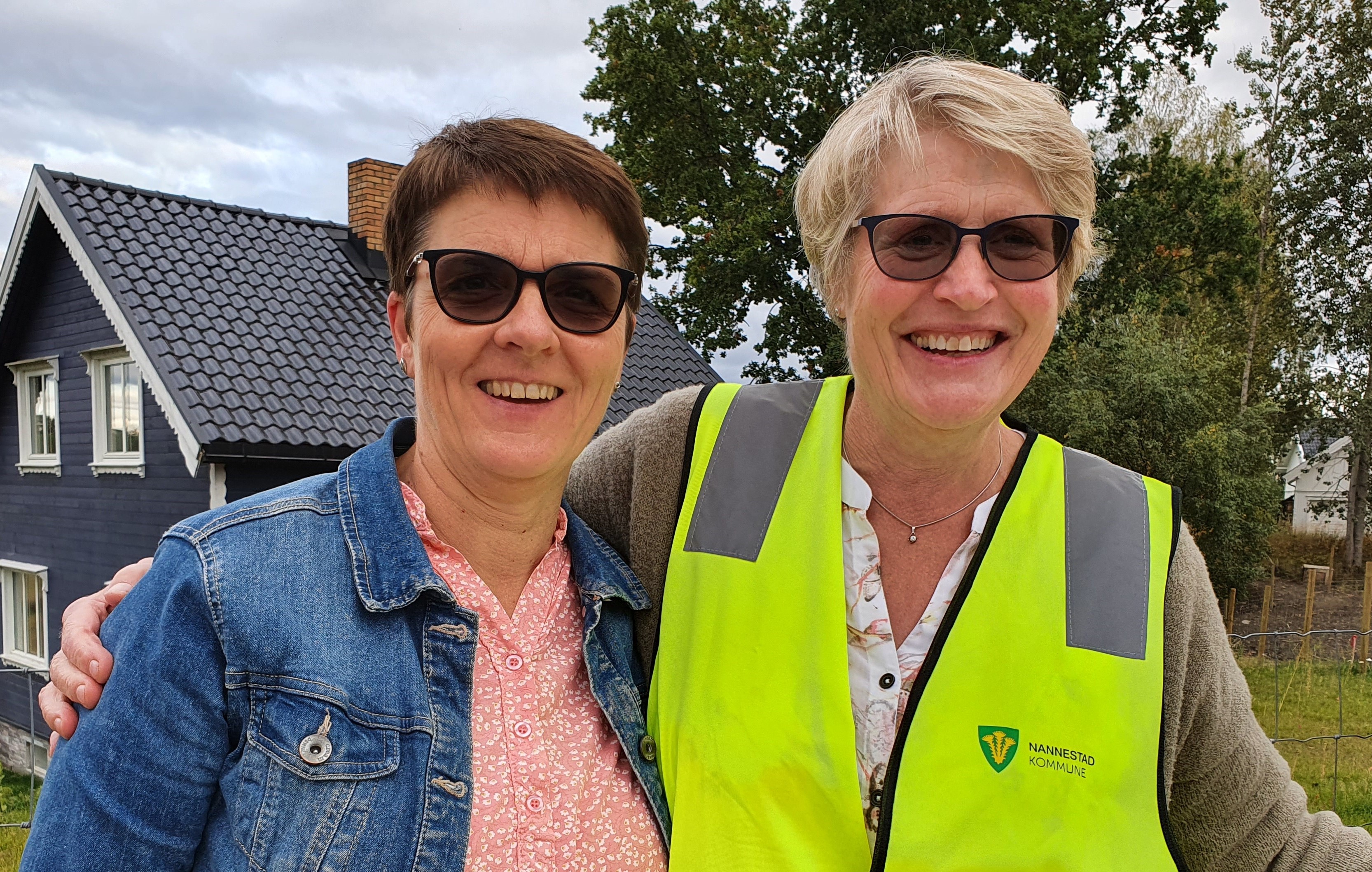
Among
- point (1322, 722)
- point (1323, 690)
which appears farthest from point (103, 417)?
point (1323, 690)

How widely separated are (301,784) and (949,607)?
47.8 inches

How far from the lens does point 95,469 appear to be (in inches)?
549

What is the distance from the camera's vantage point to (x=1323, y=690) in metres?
10.4

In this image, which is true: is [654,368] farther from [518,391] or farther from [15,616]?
[518,391]

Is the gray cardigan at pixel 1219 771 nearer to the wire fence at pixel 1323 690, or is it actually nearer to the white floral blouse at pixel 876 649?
the white floral blouse at pixel 876 649

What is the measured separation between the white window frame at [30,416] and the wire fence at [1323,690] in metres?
15.6

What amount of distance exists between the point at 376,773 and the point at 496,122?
3.81 ft

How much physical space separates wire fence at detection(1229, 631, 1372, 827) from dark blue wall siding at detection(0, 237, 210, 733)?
1183 centimetres

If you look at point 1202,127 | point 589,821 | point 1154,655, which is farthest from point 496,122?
point 1202,127

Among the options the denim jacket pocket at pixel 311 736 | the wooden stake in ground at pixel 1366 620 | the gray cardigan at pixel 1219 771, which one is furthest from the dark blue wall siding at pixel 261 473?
the wooden stake in ground at pixel 1366 620

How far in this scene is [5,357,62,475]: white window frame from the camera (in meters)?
14.8

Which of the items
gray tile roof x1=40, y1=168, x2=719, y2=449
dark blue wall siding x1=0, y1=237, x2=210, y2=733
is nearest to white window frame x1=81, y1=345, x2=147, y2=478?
dark blue wall siding x1=0, y1=237, x2=210, y2=733

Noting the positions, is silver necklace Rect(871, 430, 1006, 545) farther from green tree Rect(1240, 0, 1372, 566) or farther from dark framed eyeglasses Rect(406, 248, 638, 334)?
green tree Rect(1240, 0, 1372, 566)

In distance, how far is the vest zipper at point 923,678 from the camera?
1.82 meters
